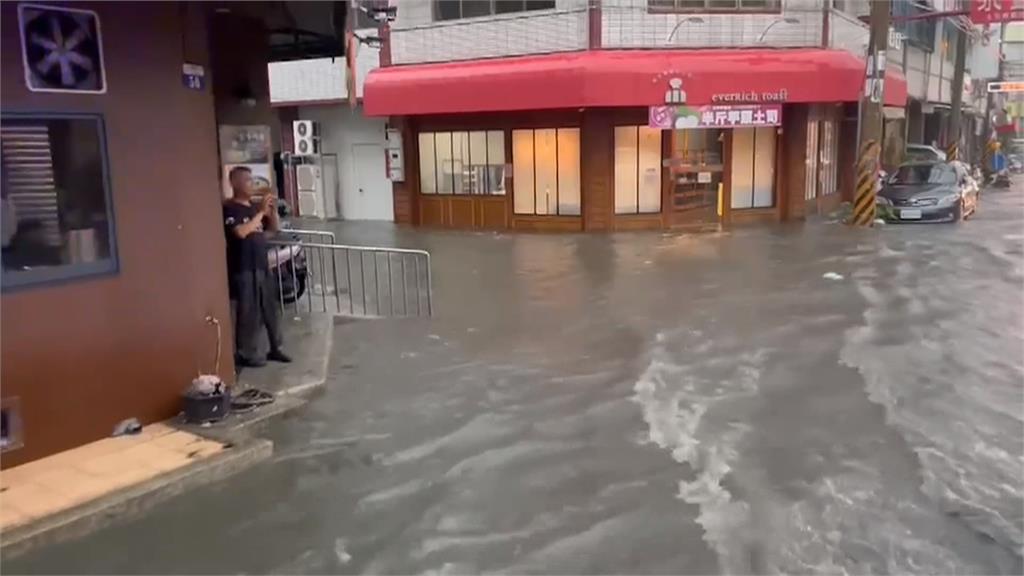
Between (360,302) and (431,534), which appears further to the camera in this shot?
(360,302)

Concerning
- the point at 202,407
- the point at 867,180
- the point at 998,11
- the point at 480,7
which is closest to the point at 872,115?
the point at 867,180

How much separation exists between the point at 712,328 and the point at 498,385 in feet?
10.8

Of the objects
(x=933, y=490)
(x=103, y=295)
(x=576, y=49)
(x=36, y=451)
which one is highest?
(x=576, y=49)

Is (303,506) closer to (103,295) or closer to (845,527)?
(103,295)

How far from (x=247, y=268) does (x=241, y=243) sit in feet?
0.76

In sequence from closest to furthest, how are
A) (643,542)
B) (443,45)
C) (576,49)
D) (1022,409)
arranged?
1. (643,542)
2. (1022,409)
3. (576,49)
4. (443,45)

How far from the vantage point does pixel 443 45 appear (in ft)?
72.9

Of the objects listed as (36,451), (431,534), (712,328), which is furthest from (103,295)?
(712,328)

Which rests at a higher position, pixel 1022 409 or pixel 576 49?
pixel 576 49

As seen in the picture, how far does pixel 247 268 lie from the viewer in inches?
322

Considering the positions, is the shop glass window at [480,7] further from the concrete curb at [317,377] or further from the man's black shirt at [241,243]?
the man's black shirt at [241,243]

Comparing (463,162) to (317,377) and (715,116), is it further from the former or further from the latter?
(317,377)

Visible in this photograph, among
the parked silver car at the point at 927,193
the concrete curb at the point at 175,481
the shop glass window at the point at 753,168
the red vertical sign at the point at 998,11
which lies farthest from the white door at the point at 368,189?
the concrete curb at the point at 175,481

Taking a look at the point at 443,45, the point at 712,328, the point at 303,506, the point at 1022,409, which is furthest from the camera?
the point at 443,45
